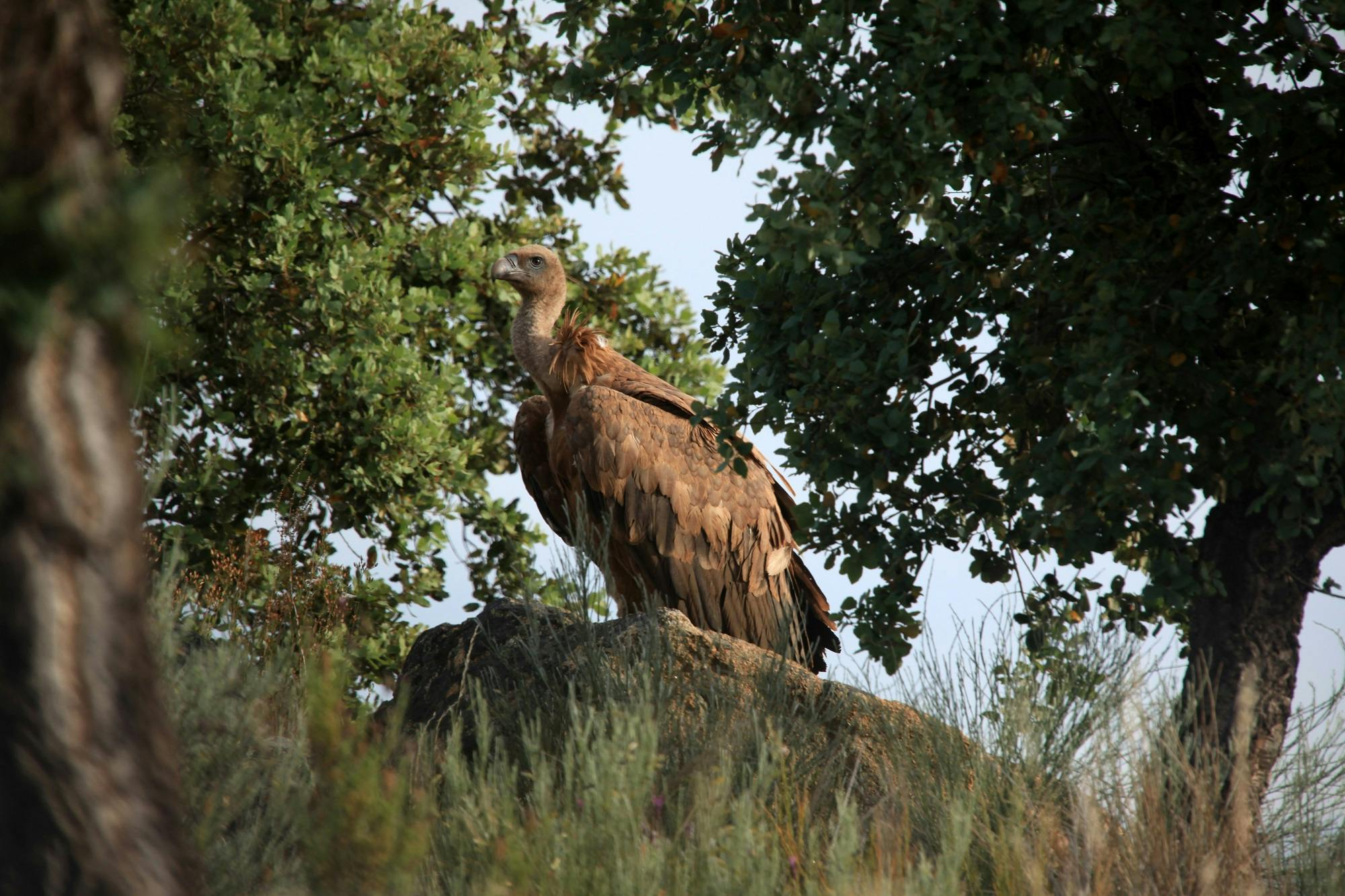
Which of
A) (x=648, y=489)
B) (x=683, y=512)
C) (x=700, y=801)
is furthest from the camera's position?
(x=683, y=512)

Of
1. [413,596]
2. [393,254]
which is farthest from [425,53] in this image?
[413,596]

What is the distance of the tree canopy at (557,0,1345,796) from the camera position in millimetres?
4562

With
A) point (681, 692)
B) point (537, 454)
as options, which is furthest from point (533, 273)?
point (681, 692)

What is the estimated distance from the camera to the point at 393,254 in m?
9.59

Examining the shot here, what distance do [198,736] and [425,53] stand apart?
7098 millimetres

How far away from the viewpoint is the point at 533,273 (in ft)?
31.6

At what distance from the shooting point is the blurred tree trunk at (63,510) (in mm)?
2408

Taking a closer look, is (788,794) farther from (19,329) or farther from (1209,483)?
(19,329)

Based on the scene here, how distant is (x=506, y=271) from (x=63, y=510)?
23.7ft

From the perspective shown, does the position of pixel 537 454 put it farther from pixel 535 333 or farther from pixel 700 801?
pixel 700 801

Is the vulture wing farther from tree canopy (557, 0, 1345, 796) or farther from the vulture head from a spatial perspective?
tree canopy (557, 0, 1345, 796)

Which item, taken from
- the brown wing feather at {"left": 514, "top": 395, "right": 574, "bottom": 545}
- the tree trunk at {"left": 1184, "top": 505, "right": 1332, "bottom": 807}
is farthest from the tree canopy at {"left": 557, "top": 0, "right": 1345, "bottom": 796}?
the brown wing feather at {"left": 514, "top": 395, "right": 574, "bottom": 545}

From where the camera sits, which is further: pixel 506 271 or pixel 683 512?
pixel 506 271

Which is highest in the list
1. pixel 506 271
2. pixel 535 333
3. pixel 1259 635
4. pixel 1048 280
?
pixel 506 271
